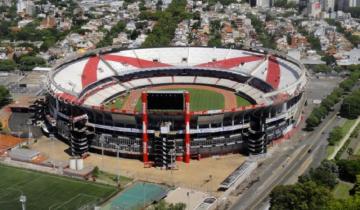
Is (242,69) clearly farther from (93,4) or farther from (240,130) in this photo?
(93,4)

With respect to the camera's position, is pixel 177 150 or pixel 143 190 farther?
pixel 177 150

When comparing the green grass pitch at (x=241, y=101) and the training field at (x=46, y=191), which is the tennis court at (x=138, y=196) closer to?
the training field at (x=46, y=191)

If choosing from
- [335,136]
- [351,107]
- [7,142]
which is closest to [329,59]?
[351,107]

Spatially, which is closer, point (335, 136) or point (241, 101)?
point (335, 136)

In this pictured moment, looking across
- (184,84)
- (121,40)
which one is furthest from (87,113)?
(121,40)

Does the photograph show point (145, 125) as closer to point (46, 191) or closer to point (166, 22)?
point (46, 191)
